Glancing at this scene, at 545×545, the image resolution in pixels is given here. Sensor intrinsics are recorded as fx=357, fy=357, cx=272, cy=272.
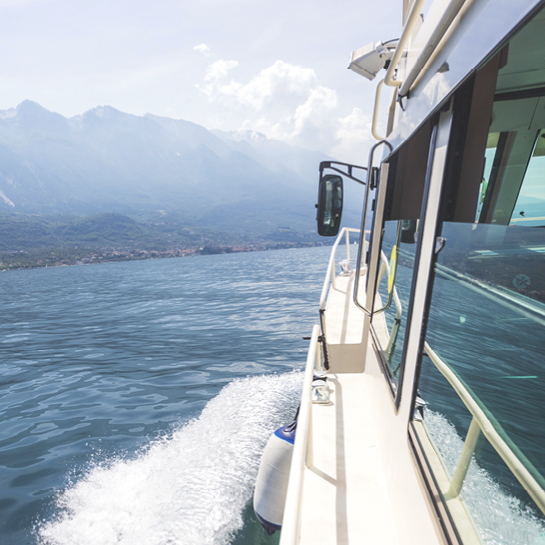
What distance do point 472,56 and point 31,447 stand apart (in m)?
6.03

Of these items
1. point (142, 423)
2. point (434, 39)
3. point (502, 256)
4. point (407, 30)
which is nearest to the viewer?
point (502, 256)

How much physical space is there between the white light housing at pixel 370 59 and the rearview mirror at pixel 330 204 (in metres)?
0.90

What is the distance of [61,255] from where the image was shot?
58875mm

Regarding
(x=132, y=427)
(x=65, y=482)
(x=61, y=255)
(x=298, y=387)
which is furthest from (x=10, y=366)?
(x=61, y=255)

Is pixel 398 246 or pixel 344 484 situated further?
pixel 344 484

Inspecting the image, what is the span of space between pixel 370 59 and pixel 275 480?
3102 mm

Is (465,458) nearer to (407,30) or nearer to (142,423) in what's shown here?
(407,30)

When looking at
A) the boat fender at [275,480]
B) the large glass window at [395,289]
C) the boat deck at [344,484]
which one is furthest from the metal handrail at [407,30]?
the boat fender at [275,480]

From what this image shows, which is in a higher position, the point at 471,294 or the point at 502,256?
the point at 502,256

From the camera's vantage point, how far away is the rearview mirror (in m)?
2.75

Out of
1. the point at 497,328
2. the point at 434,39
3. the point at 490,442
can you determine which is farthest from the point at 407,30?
the point at 490,442

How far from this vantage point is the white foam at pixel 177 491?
9.73ft

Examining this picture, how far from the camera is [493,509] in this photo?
2.89ft

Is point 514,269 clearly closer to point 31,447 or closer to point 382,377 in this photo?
point 382,377
